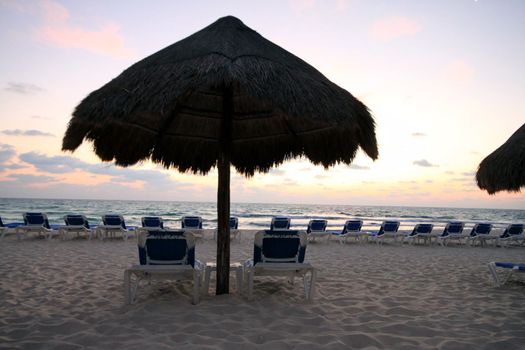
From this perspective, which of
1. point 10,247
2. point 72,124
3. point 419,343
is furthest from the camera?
point 10,247

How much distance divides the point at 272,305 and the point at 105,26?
29.1ft

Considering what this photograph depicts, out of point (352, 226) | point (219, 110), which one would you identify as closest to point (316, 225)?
point (352, 226)

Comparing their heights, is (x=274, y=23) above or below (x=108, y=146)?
above

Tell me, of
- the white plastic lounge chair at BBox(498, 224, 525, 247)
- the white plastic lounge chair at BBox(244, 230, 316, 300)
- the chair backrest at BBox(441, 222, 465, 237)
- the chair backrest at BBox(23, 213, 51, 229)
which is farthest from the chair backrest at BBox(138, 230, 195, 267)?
Answer: the white plastic lounge chair at BBox(498, 224, 525, 247)

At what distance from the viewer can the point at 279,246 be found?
168 inches

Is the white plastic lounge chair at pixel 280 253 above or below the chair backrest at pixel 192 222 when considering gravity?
above

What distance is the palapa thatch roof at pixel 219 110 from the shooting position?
A: 3100mm

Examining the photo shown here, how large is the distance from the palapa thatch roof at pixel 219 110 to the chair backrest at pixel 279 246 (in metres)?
1.31

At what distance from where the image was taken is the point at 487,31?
910cm

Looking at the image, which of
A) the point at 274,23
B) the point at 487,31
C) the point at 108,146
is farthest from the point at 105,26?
the point at 487,31

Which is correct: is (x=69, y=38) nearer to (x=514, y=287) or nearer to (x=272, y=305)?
(x=272, y=305)

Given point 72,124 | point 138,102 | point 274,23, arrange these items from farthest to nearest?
point 274,23 → point 72,124 → point 138,102

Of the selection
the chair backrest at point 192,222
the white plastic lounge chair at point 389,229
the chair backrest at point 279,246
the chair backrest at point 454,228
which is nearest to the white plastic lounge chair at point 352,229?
the white plastic lounge chair at point 389,229

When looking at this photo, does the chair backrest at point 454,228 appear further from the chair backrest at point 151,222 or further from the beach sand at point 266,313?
the chair backrest at point 151,222
